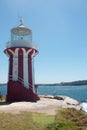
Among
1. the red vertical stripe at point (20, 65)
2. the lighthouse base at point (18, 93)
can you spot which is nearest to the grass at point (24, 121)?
the lighthouse base at point (18, 93)

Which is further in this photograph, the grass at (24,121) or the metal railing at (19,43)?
the metal railing at (19,43)

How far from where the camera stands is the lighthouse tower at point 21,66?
86.7 feet

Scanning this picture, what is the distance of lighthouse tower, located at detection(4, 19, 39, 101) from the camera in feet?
86.7

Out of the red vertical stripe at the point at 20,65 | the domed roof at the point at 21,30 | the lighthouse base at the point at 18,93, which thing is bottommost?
the lighthouse base at the point at 18,93

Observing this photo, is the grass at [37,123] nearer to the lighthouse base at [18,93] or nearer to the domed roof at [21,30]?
the lighthouse base at [18,93]

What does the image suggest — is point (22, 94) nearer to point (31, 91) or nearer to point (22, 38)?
point (31, 91)

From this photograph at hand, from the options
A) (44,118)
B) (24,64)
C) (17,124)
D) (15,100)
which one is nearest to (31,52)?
(24,64)

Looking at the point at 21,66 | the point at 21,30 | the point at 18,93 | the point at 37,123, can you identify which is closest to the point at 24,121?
the point at 37,123

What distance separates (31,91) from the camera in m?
26.9

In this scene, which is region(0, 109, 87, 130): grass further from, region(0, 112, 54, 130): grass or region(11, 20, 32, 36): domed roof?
region(11, 20, 32, 36): domed roof

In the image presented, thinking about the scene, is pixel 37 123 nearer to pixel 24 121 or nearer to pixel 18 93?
pixel 24 121

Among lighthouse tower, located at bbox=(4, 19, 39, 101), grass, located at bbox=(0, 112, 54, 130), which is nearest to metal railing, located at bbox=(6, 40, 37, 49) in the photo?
lighthouse tower, located at bbox=(4, 19, 39, 101)

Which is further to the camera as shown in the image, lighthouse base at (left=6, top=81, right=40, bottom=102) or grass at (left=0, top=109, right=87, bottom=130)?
lighthouse base at (left=6, top=81, right=40, bottom=102)

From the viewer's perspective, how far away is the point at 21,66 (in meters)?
27.0
